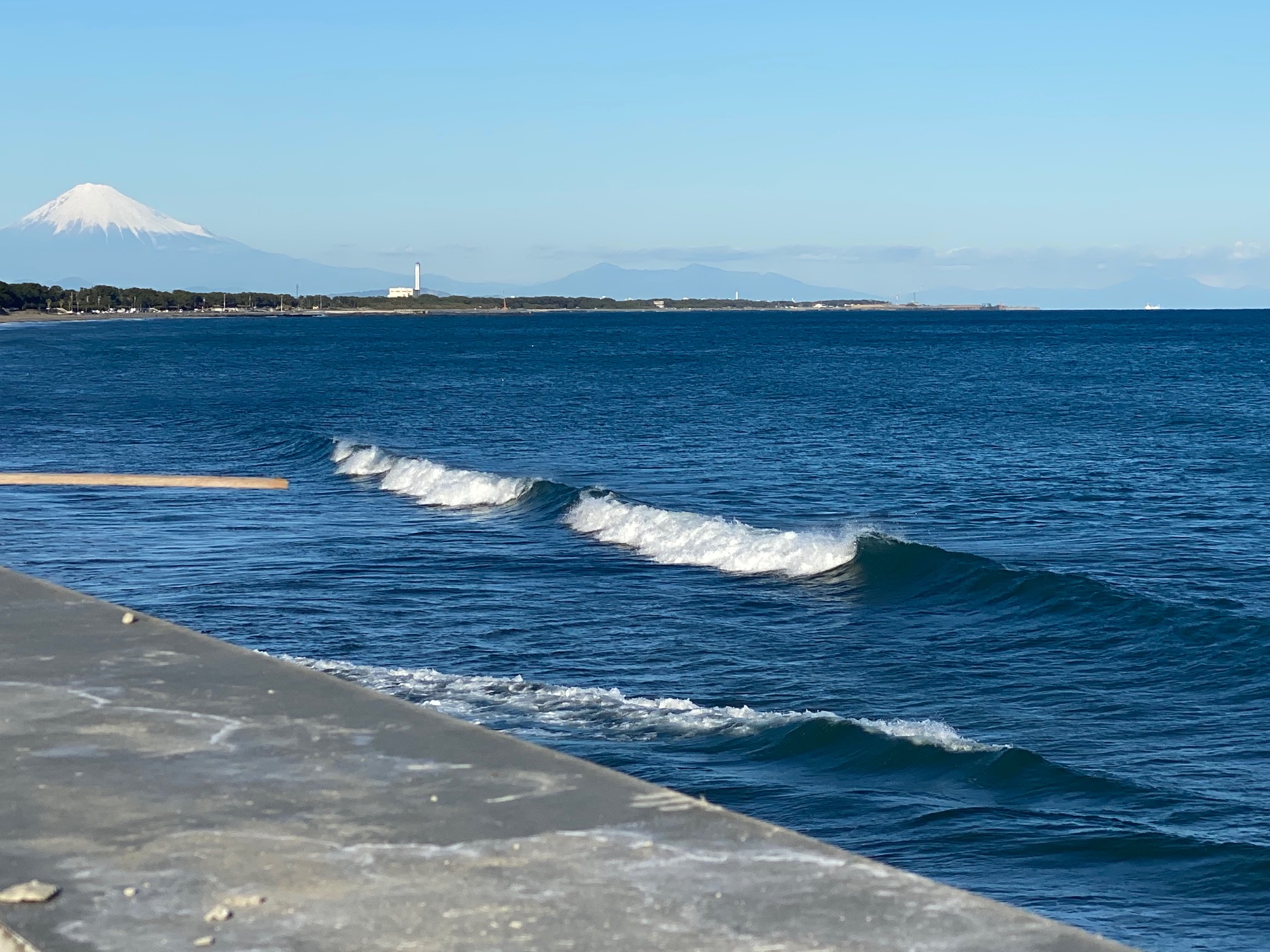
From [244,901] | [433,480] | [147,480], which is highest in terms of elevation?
[147,480]

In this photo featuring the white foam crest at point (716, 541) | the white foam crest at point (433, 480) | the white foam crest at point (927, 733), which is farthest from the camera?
the white foam crest at point (433, 480)

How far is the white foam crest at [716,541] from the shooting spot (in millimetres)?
25234

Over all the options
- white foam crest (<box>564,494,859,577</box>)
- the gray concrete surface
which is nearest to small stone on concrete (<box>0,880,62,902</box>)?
the gray concrete surface

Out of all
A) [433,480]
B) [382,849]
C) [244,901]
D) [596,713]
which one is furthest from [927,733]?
[433,480]

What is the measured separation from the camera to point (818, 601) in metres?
22.6

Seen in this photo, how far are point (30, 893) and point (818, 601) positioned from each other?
57.8ft

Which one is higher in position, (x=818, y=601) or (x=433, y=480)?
(x=433, y=480)

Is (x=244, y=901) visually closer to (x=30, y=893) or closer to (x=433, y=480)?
(x=30, y=893)

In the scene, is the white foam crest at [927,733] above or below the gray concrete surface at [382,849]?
below

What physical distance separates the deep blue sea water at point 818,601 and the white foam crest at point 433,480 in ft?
0.47

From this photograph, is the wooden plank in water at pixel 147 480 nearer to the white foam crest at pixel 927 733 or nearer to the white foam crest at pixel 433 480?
the white foam crest at pixel 927 733

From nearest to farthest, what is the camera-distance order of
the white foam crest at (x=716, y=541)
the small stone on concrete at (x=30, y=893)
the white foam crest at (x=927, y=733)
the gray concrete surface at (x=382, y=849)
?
1. the gray concrete surface at (x=382, y=849)
2. the small stone on concrete at (x=30, y=893)
3. the white foam crest at (x=927, y=733)
4. the white foam crest at (x=716, y=541)

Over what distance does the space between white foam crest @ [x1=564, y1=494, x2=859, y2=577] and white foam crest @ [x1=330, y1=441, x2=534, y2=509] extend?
446 cm

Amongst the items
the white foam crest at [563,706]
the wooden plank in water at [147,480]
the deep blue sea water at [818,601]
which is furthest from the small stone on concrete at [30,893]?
the white foam crest at [563,706]
